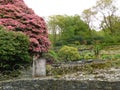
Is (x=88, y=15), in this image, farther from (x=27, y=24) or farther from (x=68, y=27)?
(x=27, y=24)

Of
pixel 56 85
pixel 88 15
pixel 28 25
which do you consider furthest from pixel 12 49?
pixel 88 15

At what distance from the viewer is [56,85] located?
955cm

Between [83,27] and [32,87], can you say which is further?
[83,27]

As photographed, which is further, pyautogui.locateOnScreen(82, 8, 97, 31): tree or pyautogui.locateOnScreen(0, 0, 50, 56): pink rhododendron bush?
pyautogui.locateOnScreen(82, 8, 97, 31): tree

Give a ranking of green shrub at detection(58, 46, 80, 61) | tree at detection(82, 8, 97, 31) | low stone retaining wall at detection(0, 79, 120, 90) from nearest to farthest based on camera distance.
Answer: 1. low stone retaining wall at detection(0, 79, 120, 90)
2. green shrub at detection(58, 46, 80, 61)
3. tree at detection(82, 8, 97, 31)

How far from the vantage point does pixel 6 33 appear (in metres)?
12.5

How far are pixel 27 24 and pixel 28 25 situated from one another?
0.07m

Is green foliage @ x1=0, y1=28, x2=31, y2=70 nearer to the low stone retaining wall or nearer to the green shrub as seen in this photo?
the low stone retaining wall

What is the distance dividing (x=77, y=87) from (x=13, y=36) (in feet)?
14.3

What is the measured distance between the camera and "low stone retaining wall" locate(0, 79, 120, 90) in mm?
8766

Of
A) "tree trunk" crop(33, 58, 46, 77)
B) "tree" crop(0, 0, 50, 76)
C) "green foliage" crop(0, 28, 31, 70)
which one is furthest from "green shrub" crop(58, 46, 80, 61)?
"tree trunk" crop(33, 58, 46, 77)

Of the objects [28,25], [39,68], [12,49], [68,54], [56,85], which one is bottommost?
[68,54]

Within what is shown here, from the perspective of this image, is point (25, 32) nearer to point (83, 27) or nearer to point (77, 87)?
point (77, 87)

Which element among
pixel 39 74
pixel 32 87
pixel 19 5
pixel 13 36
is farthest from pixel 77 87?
pixel 19 5
